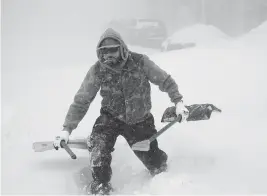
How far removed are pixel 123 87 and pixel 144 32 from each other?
835 inches

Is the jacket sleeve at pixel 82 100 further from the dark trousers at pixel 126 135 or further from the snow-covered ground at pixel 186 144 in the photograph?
the snow-covered ground at pixel 186 144

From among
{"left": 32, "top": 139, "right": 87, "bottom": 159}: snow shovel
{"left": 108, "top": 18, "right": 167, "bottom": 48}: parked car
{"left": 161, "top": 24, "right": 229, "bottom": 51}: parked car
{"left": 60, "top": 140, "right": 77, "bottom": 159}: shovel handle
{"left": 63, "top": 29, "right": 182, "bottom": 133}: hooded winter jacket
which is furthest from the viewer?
{"left": 108, "top": 18, "right": 167, "bottom": 48}: parked car

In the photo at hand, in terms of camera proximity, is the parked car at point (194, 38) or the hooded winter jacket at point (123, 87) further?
the parked car at point (194, 38)

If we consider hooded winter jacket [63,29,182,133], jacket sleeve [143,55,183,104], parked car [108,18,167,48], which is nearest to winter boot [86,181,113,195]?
hooded winter jacket [63,29,182,133]

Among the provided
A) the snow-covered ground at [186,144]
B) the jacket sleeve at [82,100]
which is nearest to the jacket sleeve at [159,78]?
the jacket sleeve at [82,100]

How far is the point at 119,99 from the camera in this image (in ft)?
11.5

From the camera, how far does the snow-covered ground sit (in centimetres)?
331

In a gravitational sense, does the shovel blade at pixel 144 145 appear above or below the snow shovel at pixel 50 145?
above

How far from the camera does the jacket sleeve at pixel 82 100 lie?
3.52 meters

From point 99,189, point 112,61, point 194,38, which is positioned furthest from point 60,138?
point 194,38

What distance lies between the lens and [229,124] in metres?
4.84

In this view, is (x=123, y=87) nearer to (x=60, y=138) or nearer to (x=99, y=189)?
(x=60, y=138)

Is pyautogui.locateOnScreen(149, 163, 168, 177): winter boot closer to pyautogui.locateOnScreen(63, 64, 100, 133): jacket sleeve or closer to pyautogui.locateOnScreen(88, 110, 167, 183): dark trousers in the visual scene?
pyautogui.locateOnScreen(88, 110, 167, 183): dark trousers

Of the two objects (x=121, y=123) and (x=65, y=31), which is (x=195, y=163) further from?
(x=65, y=31)
